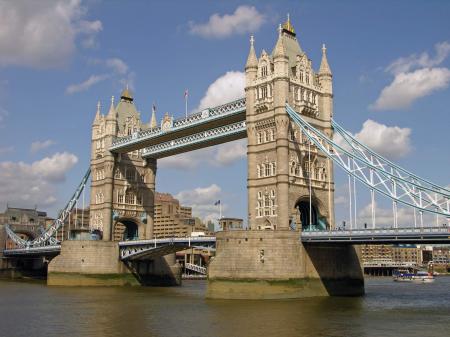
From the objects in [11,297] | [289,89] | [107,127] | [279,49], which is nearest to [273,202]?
[289,89]

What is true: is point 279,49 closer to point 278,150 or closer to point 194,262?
point 278,150

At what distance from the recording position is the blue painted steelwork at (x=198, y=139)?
6700 cm

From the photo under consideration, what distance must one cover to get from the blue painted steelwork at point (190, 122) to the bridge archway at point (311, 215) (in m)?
11.9

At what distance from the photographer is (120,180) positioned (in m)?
86.1

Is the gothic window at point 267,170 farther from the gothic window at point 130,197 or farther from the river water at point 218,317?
the gothic window at point 130,197

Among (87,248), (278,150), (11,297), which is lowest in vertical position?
(11,297)

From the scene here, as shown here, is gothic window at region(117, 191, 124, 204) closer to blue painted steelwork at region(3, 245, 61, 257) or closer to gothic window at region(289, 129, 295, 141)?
blue painted steelwork at region(3, 245, 61, 257)

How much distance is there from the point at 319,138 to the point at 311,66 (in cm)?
894

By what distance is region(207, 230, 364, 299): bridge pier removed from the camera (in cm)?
5278

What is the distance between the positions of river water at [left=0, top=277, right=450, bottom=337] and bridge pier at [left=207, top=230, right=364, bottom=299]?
1.83 metres

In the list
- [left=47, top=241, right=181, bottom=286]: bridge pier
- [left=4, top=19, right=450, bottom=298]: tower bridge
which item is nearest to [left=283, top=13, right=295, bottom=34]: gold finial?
[left=4, top=19, right=450, bottom=298]: tower bridge

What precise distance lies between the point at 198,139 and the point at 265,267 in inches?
939

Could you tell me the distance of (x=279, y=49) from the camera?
60969 millimetres

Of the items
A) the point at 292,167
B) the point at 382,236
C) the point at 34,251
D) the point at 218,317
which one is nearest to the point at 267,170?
the point at 292,167
